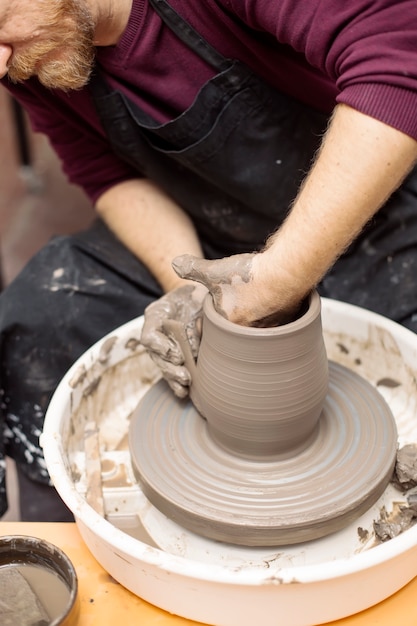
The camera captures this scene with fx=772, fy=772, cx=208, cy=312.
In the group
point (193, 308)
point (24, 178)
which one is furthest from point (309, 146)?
point (24, 178)

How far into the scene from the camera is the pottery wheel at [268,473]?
4.56 feet

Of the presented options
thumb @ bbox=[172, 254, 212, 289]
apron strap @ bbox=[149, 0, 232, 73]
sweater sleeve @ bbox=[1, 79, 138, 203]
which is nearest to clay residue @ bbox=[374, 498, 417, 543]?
thumb @ bbox=[172, 254, 212, 289]

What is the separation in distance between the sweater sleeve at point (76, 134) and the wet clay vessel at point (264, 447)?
0.72 m

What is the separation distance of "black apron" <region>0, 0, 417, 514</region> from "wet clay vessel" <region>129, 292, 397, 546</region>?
463 millimetres

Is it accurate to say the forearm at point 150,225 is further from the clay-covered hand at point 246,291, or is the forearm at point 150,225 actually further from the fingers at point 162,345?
the clay-covered hand at point 246,291

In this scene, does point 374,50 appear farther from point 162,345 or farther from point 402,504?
point 402,504

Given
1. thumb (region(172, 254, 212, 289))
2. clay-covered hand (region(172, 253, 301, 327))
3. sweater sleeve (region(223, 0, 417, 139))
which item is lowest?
thumb (region(172, 254, 212, 289))

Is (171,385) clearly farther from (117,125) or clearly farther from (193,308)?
(117,125)

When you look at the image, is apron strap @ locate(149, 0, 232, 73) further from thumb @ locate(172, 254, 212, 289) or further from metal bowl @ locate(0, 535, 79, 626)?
metal bowl @ locate(0, 535, 79, 626)

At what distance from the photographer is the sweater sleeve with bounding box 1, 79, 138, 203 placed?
1978 mm

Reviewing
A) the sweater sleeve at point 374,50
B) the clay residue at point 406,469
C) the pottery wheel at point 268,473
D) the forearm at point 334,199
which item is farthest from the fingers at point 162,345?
the sweater sleeve at point 374,50

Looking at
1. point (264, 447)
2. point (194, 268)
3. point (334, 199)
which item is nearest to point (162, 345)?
point (194, 268)

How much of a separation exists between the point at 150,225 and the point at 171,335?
0.51 m

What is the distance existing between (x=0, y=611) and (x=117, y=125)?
1.15 metres
